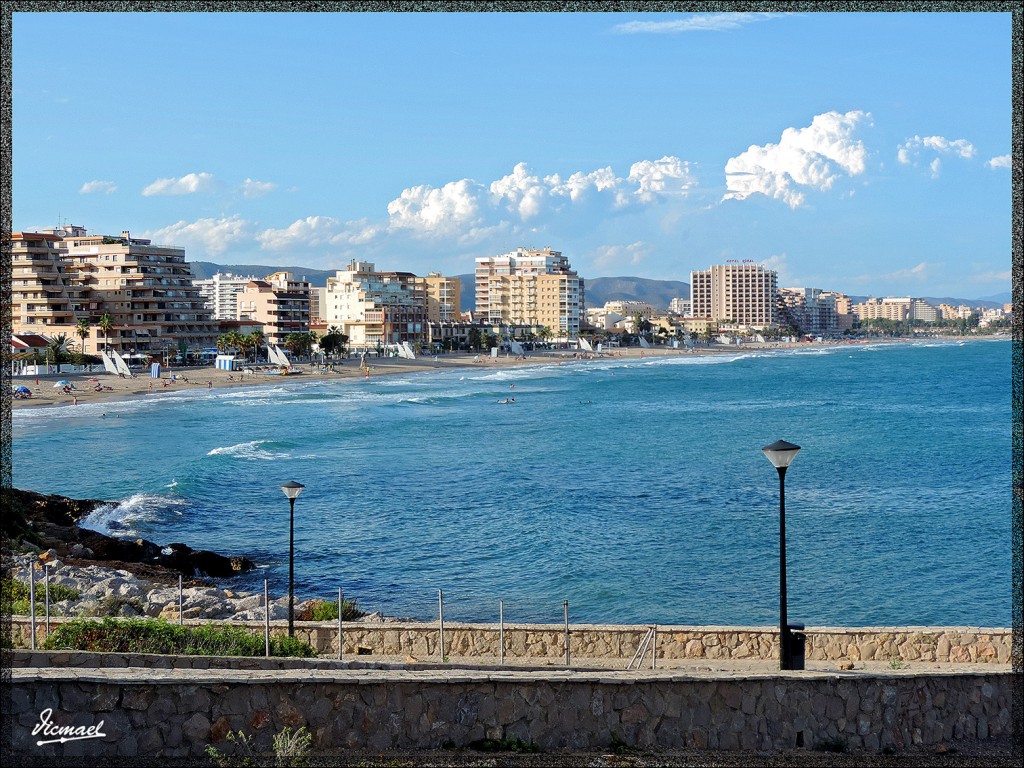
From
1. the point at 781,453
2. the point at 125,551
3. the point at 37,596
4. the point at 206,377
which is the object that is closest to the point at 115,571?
the point at 125,551

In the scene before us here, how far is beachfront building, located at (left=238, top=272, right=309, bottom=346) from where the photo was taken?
115 metres

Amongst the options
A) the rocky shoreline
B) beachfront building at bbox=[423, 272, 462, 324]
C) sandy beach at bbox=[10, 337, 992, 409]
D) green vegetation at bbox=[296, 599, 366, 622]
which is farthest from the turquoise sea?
beachfront building at bbox=[423, 272, 462, 324]

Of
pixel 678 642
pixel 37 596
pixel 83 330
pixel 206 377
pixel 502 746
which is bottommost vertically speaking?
pixel 678 642

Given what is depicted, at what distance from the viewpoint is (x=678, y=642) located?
37.4ft

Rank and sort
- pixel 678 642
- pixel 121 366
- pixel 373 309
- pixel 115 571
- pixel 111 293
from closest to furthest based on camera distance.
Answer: pixel 678 642 → pixel 115 571 → pixel 121 366 → pixel 111 293 → pixel 373 309

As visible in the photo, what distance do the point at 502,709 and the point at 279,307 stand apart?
113 meters

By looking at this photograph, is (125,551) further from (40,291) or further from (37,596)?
(40,291)

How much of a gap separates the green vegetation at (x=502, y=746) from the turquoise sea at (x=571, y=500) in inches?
418

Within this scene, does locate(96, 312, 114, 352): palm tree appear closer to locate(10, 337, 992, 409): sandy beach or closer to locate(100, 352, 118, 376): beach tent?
locate(10, 337, 992, 409): sandy beach

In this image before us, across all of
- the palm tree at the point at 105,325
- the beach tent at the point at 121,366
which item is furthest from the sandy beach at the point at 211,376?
the palm tree at the point at 105,325

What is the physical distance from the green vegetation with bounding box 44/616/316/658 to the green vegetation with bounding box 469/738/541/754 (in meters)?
3.44

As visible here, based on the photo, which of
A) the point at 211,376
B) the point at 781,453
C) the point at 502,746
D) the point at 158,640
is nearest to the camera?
the point at 502,746

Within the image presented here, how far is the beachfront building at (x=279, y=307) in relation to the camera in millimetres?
115250

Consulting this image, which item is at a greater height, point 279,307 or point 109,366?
point 279,307
